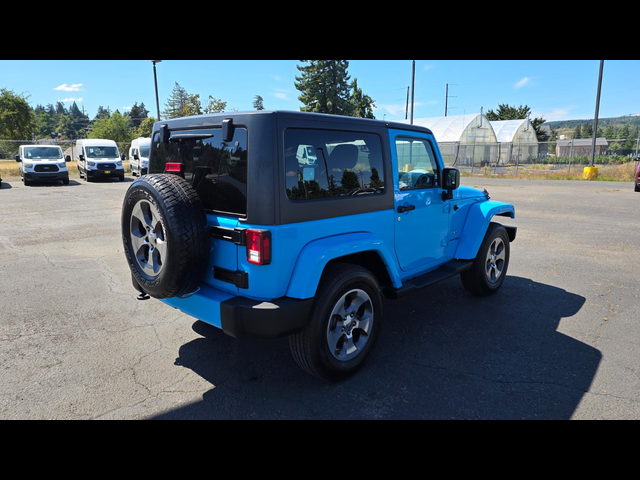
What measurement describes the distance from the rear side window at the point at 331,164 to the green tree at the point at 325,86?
47.6 m

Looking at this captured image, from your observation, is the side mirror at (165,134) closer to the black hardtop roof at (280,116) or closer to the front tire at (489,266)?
the black hardtop roof at (280,116)

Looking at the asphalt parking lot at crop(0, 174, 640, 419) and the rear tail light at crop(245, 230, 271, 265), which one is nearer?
the rear tail light at crop(245, 230, 271, 265)

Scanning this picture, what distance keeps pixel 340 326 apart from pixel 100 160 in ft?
73.4

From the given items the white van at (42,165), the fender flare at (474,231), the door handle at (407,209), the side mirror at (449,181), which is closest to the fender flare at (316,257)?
the door handle at (407,209)

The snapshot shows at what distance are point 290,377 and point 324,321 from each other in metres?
0.65

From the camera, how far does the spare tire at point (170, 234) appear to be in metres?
2.90

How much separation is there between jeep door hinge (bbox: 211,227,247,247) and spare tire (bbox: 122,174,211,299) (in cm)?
8

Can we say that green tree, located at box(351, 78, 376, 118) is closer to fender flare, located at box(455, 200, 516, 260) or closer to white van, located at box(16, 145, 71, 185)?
white van, located at box(16, 145, 71, 185)

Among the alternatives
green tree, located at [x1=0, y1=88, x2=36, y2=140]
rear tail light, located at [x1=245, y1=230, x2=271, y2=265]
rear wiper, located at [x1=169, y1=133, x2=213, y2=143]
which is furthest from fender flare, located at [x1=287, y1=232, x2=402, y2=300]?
green tree, located at [x1=0, y1=88, x2=36, y2=140]

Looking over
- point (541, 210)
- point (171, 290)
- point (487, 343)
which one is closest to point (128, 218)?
point (171, 290)

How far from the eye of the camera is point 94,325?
4.34 meters

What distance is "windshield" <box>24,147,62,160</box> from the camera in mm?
19891

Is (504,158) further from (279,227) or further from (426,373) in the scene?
(279,227)
